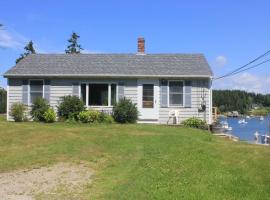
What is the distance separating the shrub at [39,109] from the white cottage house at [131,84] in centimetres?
70

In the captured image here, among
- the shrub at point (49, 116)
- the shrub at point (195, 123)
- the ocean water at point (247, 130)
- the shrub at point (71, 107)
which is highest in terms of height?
the shrub at point (71, 107)

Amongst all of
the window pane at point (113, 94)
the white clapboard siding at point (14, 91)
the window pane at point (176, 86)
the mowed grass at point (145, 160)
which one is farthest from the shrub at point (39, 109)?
the window pane at point (176, 86)

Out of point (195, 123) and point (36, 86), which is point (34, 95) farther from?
point (195, 123)

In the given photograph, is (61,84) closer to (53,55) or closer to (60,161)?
(53,55)

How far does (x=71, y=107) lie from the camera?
2653 cm

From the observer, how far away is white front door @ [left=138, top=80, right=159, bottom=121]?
27.0m

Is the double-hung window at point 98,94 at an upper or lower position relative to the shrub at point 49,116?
upper

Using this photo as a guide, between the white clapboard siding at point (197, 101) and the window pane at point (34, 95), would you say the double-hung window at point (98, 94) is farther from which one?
the white clapboard siding at point (197, 101)

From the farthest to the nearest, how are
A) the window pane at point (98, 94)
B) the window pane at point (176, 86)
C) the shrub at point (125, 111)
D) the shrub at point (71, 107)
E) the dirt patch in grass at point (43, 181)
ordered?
the window pane at point (98, 94)
the window pane at point (176, 86)
the shrub at point (71, 107)
the shrub at point (125, 111)
the dirt patch in grass at point (43, 181)

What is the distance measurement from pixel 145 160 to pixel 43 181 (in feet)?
11.1

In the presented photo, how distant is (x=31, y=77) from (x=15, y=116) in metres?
2.44

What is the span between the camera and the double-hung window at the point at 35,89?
91.3ft

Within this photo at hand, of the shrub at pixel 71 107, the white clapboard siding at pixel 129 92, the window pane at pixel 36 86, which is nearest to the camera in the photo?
the shrub at pixel 71 107

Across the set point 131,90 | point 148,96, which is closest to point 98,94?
point 131,90
